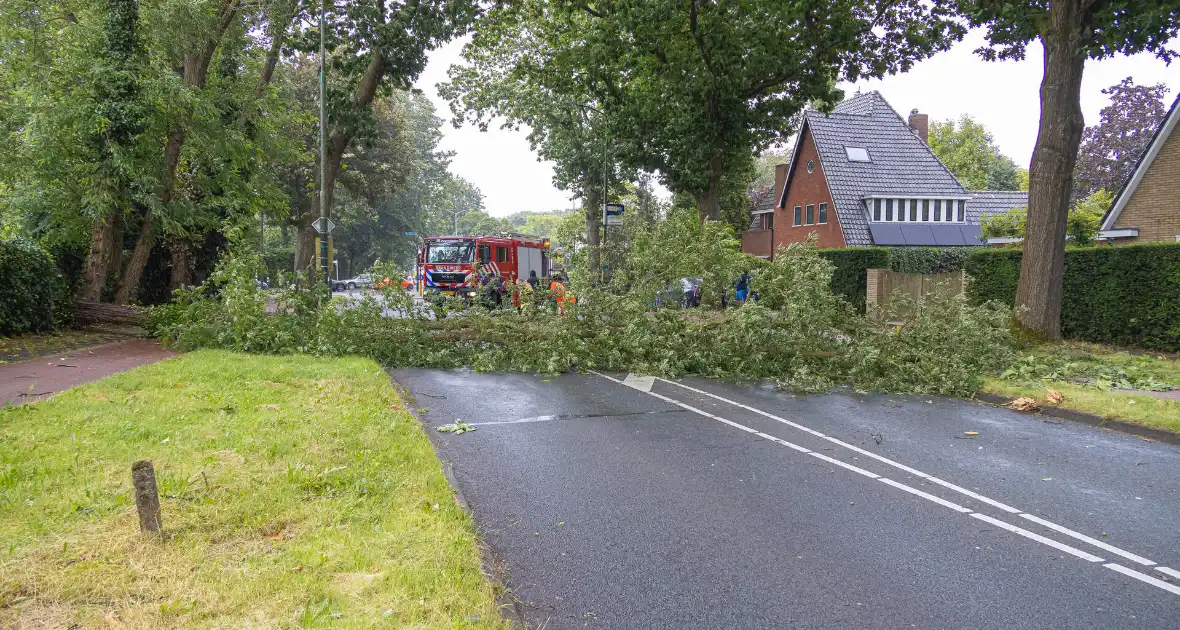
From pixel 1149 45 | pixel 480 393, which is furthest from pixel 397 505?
pixel 1149 45

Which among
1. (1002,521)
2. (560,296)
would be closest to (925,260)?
(560,296)

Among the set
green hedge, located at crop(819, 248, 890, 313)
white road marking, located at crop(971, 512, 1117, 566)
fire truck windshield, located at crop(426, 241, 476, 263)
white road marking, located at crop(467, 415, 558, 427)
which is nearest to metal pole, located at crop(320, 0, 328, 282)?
fire truck windshield, located at crop(426, 241, 476, 263)

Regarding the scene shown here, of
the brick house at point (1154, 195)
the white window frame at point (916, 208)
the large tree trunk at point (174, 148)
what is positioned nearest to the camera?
the large tree trunk at point (174, 148)

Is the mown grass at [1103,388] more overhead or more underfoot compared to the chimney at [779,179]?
more underfoot

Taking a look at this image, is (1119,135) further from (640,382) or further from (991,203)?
(640,382)

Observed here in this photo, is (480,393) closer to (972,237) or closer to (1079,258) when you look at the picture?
(1079,258)

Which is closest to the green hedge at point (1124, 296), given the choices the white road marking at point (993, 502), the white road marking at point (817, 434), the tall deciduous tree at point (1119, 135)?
the white road marking at point (817, 434)

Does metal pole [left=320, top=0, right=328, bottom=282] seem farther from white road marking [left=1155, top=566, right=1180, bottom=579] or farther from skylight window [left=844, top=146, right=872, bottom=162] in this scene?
skylight window [left=844, top=146, right=872, bottom=162]

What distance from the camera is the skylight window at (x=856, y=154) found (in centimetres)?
4031

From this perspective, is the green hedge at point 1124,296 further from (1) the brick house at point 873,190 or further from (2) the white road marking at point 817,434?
(1) the brick house at point 873,190

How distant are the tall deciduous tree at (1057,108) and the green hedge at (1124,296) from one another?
1.38m

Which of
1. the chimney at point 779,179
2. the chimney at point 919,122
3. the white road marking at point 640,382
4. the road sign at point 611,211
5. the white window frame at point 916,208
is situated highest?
the chimney at point 919,122

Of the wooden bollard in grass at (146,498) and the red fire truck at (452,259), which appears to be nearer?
the wooden bollard in grass at (146,498)

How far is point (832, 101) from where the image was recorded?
2288 cm
